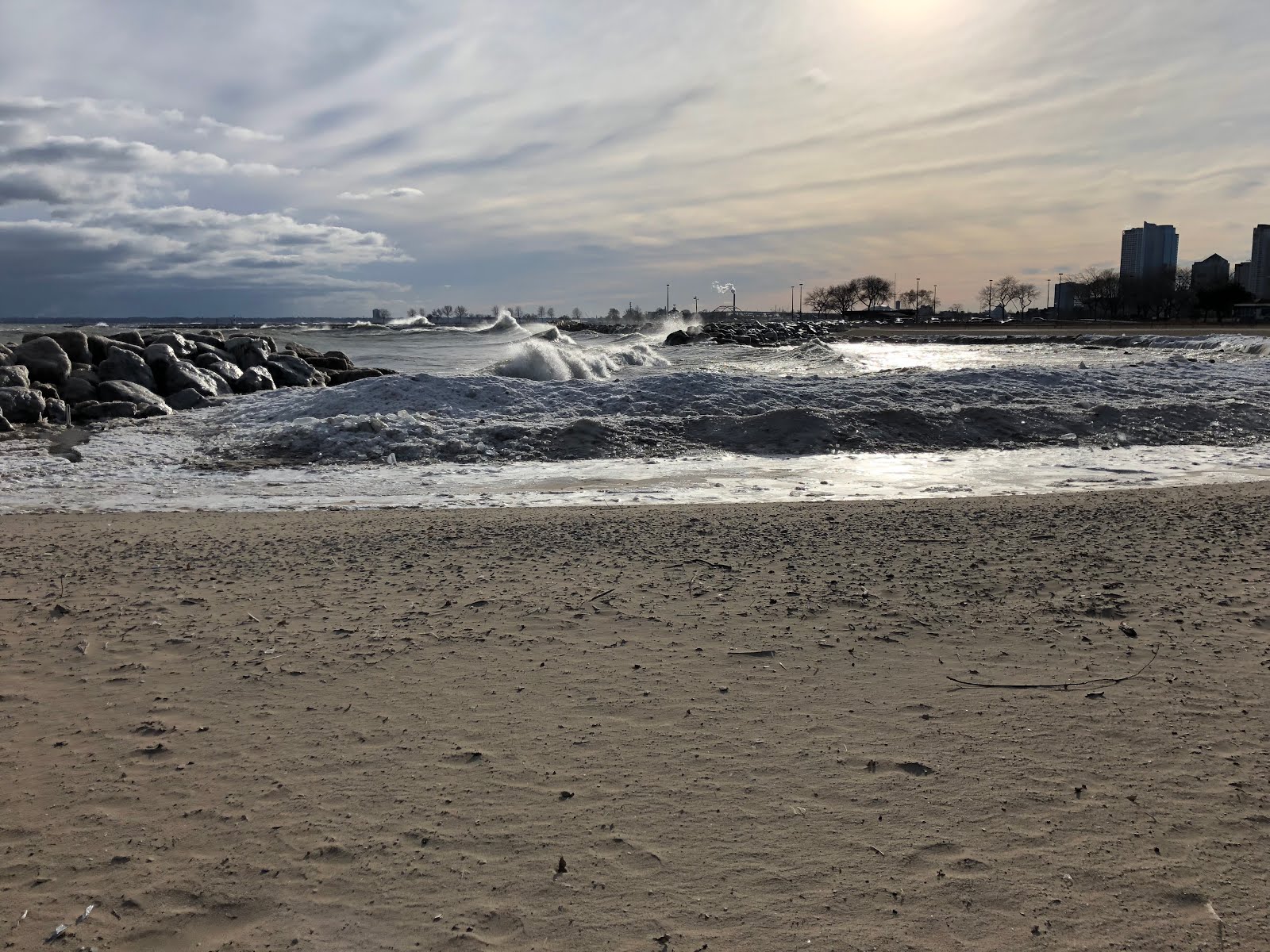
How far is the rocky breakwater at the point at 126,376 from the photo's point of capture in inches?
568

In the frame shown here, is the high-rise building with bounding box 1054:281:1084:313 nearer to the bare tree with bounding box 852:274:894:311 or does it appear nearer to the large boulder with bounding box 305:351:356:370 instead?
the bare tree with bounding box 852:274:894:311

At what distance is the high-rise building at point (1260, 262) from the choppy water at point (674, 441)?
13224 centimetres

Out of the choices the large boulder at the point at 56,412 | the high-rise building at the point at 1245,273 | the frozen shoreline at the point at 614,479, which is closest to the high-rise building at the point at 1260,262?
the high-rise building at the point at 1245,273

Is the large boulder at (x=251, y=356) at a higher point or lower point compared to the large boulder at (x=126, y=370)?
higher

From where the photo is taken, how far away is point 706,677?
3764 mm

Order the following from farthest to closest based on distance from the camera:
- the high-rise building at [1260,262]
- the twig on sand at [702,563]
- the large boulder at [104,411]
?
the high-rise building at [1260,262]
the large boulder at [104,411]
the twig on sand at [702,563]

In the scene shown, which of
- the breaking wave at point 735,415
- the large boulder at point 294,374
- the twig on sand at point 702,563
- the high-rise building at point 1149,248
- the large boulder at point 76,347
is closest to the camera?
the twig on sand at point 702,563

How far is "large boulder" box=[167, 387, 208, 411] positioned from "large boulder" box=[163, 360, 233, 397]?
560 mm

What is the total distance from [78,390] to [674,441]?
1166 cm

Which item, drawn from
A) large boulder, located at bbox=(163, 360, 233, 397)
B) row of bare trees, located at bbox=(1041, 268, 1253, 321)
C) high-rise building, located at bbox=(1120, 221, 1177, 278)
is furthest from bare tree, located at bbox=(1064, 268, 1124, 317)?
large boulder, located at bbox=(163, 360, 233, 397)

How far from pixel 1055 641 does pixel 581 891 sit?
9.33ft

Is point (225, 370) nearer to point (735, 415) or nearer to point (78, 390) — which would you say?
point (78, 390)

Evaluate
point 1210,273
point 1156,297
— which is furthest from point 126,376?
point 1210,273

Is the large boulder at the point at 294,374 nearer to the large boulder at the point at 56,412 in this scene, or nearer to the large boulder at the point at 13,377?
the large boulder at the point at 13,377
